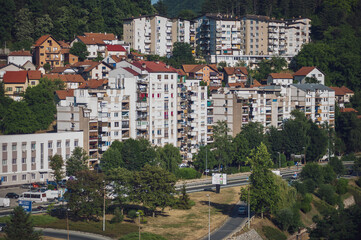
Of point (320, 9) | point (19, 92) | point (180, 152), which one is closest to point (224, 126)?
point (180, 152)

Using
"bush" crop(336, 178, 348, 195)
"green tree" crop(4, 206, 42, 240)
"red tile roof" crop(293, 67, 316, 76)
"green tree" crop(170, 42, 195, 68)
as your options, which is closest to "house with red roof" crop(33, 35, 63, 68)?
"green tree" crop(170, 42, 195, 68)

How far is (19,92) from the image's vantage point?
372 feet

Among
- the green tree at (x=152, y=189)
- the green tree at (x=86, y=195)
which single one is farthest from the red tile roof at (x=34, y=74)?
the green tree at (x=86, y=195)

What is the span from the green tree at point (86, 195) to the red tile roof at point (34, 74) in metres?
47.3

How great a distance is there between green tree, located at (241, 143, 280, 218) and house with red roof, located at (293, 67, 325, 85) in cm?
6969

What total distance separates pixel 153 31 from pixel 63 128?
6048 centimetres

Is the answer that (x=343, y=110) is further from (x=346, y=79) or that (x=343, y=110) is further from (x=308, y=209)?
(x=308, y=209)

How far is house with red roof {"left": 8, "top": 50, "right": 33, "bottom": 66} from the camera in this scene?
126 metres

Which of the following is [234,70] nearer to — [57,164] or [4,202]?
[57,164]

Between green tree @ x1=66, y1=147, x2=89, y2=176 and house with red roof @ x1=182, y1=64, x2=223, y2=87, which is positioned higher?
house with red roof @ x1=182, y1=64, x2=223, y2=87

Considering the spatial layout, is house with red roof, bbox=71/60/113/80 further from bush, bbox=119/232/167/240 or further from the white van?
bush, bbox=119/232/167/240

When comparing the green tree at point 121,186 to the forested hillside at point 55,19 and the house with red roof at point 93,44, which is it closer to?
the house with red roof at point 93,44

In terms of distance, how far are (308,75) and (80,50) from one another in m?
52.0

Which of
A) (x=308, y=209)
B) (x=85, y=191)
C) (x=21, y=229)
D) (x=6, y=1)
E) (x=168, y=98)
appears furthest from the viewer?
(x=6, y=1)
